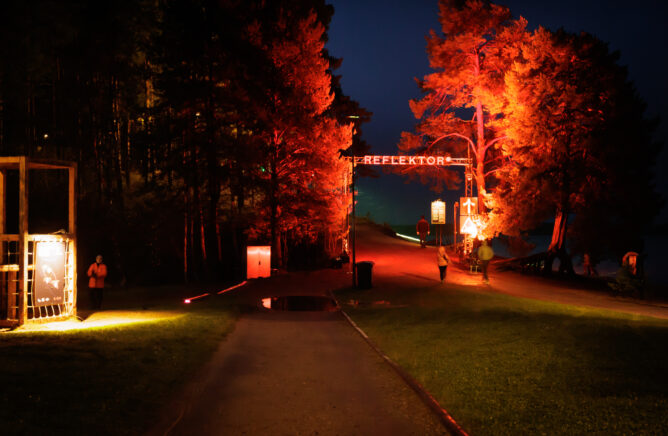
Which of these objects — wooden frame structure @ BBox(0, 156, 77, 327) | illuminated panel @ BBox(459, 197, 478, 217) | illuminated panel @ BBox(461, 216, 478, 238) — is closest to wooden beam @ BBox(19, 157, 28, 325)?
wooden frame structure @ BBox(0, 156, 77, 327)

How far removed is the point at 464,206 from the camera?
31609 millimetres

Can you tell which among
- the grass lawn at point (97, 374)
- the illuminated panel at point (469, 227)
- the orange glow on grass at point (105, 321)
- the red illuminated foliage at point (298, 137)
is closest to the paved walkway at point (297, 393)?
the grass lawn at point (97, 374)

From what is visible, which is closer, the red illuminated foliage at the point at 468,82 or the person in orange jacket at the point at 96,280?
the person in orange jacket at the point at 96,280

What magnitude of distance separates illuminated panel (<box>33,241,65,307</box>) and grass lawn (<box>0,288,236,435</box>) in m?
2.47

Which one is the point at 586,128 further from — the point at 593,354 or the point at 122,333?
the point at 122,333

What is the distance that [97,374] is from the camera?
7.78 m

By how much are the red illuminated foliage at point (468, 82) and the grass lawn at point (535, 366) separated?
2097cm

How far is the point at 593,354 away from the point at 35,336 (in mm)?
11033

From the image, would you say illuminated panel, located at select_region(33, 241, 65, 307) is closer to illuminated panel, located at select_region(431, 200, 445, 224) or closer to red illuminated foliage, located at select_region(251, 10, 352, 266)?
red illuminated foliage, located at select_region(251, 10, 352, 266)

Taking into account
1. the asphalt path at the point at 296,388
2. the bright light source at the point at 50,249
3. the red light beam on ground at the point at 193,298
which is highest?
the bright light source at the point at 50,249

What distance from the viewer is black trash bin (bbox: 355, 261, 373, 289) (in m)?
22.6

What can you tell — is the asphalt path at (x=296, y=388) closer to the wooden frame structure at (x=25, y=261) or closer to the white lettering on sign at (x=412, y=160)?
the wooden frame structure at (x=25, y=261)

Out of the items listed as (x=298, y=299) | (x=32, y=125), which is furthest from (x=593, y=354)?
(x=32, y=125)

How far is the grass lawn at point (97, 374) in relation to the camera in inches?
233
